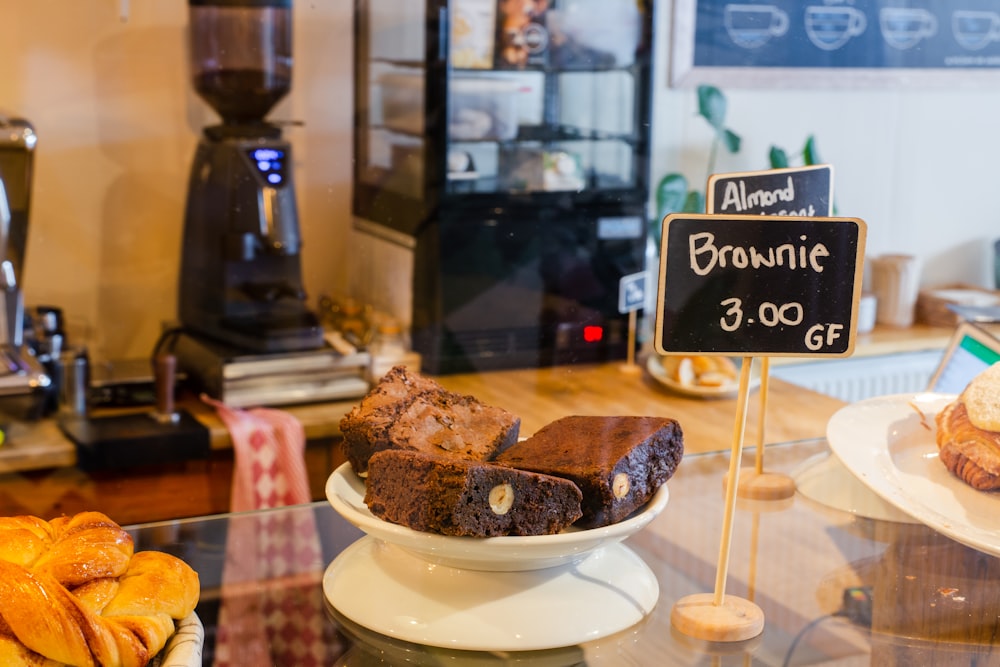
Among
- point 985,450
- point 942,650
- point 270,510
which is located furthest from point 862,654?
point 270,510

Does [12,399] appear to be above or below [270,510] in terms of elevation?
below

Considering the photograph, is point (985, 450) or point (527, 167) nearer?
point (985, 450)

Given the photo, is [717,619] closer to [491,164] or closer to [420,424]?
[420,424]

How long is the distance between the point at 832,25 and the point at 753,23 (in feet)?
0.56

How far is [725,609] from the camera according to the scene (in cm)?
81

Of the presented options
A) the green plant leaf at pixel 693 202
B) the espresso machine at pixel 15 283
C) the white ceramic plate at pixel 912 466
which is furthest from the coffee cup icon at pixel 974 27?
the espresso machine at pixel 15 283

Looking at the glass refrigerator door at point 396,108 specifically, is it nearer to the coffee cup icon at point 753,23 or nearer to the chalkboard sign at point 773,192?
the coffee cup icon at point 753,23

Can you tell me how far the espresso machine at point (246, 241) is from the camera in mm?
1946

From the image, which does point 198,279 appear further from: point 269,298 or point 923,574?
point 923,574

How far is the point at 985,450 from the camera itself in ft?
3.24

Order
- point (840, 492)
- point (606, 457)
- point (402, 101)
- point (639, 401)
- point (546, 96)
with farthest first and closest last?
point (546, 96), point (402, 101), point (639, 401), point (840, 492), point (606, 457)

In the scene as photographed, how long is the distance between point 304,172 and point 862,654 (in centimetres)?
148

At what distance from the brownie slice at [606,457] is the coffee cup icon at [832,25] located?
1.74m

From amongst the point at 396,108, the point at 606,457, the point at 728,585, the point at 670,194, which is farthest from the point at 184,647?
the point at 670,194
